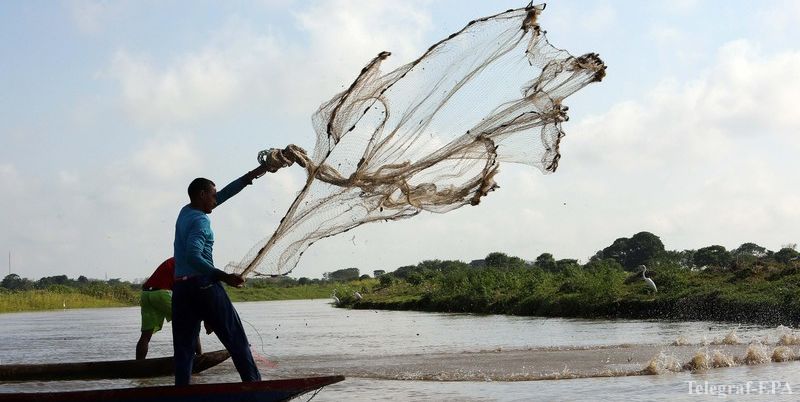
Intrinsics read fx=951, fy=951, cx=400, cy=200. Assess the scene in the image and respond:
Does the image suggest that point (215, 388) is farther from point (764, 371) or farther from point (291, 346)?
point (291, 346)

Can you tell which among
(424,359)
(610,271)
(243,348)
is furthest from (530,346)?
(610,271)

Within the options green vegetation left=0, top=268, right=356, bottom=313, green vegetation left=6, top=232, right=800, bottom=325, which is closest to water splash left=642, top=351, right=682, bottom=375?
green vegetation left=6, top=232, right=800, bottom=325

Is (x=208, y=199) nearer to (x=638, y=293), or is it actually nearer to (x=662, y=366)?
(x=662, y=366)

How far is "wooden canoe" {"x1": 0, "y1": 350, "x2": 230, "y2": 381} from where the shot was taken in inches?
466

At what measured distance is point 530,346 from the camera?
16172 mm

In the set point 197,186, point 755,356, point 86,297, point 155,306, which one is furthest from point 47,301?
point 197,186

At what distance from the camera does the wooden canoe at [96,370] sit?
466 inches

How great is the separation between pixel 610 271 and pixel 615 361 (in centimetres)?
1785

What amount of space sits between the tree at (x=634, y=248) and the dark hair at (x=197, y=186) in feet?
260

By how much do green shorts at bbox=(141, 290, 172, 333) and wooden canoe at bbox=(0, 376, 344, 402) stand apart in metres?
4.61

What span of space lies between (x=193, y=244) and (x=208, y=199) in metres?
0.50

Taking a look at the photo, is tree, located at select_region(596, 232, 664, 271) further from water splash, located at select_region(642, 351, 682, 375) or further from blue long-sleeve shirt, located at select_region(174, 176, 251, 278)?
blue long-sleeve shirt, located at select_region(174, 176, 251, 278)

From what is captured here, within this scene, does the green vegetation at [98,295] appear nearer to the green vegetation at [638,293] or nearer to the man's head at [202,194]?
the green vegetation at [638,293]

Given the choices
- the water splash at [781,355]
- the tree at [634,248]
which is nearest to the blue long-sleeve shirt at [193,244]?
the water splash at [781,355]
